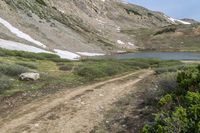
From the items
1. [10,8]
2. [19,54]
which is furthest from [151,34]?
[19,54]

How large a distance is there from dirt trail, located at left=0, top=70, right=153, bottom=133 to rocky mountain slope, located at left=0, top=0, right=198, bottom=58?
36.6m

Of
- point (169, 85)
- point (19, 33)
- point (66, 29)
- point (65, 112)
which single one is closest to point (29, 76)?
point (65, 112)

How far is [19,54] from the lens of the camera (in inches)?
1889

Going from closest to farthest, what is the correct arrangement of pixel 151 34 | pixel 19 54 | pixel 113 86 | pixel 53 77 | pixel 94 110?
1. pixel 94 110
2. pixel 113 86
3. pixel 53 77
4. pixel 19 54
5. pixel 151 34

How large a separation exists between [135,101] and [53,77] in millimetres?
10788

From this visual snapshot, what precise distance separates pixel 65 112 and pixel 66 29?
8584 centimetres

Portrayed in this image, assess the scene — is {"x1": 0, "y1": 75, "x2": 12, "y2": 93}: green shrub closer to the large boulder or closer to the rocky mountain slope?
the large boulder

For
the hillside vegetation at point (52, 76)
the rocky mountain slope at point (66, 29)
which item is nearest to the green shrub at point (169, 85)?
the hillside vegetation at point (52, 76)

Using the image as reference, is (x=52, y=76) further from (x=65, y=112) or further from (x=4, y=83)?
(x=65, y=112)

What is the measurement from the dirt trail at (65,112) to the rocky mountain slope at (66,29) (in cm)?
3656

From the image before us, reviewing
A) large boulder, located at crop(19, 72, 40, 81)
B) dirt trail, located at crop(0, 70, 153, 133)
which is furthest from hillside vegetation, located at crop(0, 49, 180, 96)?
dirt trail, located at crop(0, 70, 153, 133)

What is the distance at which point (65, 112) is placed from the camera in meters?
18.7

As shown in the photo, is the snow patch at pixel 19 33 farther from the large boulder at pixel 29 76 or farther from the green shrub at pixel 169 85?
the green shrub at pixel 169 85

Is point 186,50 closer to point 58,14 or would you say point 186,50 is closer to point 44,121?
point 58,14
